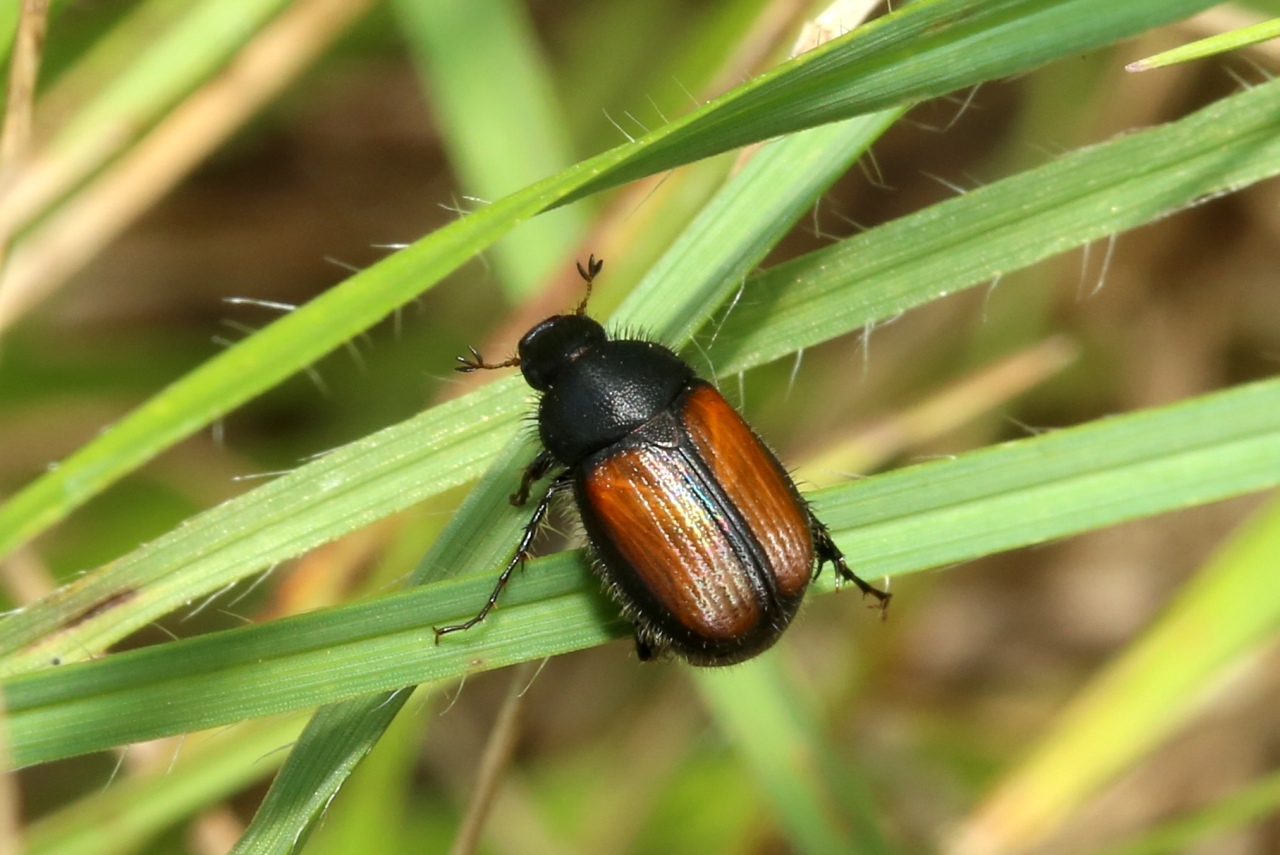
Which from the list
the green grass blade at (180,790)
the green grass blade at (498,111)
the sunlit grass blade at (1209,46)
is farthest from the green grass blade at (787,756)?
the sunlit grass blade at (1209,46)

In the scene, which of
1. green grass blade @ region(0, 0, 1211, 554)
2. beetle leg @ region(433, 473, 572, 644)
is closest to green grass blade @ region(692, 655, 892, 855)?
beetle leg @ region(433, 473, 572, 644)

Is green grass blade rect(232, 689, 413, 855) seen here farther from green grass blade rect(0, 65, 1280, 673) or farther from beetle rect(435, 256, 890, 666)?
beetle rect(435, 256, 890, 666)

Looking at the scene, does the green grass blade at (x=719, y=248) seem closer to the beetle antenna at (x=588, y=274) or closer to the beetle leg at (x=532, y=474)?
the beetle leg at (x=532, y=474)

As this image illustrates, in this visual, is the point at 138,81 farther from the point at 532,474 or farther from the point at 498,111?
the point at 532,474

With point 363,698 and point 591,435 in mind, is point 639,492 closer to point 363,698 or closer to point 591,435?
point 591,435

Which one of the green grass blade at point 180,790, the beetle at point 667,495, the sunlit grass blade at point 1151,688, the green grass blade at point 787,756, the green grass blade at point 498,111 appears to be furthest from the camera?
the green grass blade at point 498,111

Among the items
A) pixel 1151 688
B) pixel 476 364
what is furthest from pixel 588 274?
pixel 1151 688
